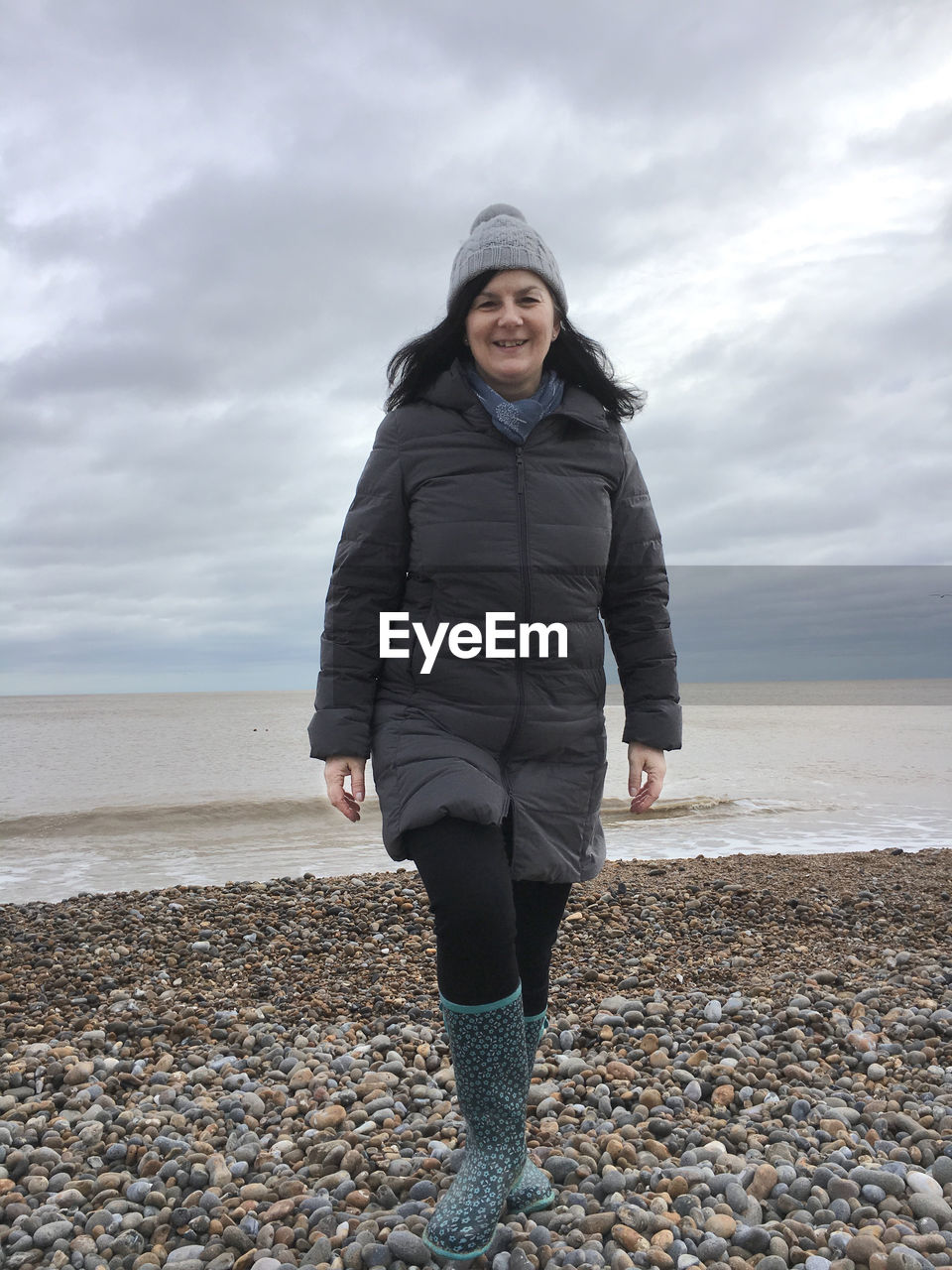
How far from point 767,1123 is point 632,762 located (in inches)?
53.4

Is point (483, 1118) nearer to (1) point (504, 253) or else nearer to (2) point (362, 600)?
(2) point (362, 600)

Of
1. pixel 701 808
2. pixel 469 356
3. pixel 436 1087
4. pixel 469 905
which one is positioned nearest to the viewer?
pixel 469 905

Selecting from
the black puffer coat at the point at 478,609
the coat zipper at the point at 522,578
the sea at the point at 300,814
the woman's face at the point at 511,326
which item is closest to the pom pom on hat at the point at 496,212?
the woman's face at the point at 511,326

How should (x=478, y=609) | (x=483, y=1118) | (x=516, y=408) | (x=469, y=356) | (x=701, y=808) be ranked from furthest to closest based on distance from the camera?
(x=701, y=808)
(x=469, y=356)
(x=516, y=408)
(x=478, y=609)
(x=483, y=1118)

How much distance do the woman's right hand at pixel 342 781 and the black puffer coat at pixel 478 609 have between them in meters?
0.04

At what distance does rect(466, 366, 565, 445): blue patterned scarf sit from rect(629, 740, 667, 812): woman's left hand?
938 millimetres

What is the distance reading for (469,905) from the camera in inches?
84.2

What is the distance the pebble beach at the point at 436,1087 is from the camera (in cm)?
251

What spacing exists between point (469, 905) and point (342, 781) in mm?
Answer: 499

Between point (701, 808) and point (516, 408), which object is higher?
point (516, 408)

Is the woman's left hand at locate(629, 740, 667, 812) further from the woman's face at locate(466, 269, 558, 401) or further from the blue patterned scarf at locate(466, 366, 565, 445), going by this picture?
the woman's face at locate(466, 269, 558, 401)

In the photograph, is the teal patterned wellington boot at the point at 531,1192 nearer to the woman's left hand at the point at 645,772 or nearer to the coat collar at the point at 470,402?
the woman's left hand at the point at 645,772

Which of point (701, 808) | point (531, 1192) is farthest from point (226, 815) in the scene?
point (531, 1192)

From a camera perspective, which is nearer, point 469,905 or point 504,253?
point 469,905
